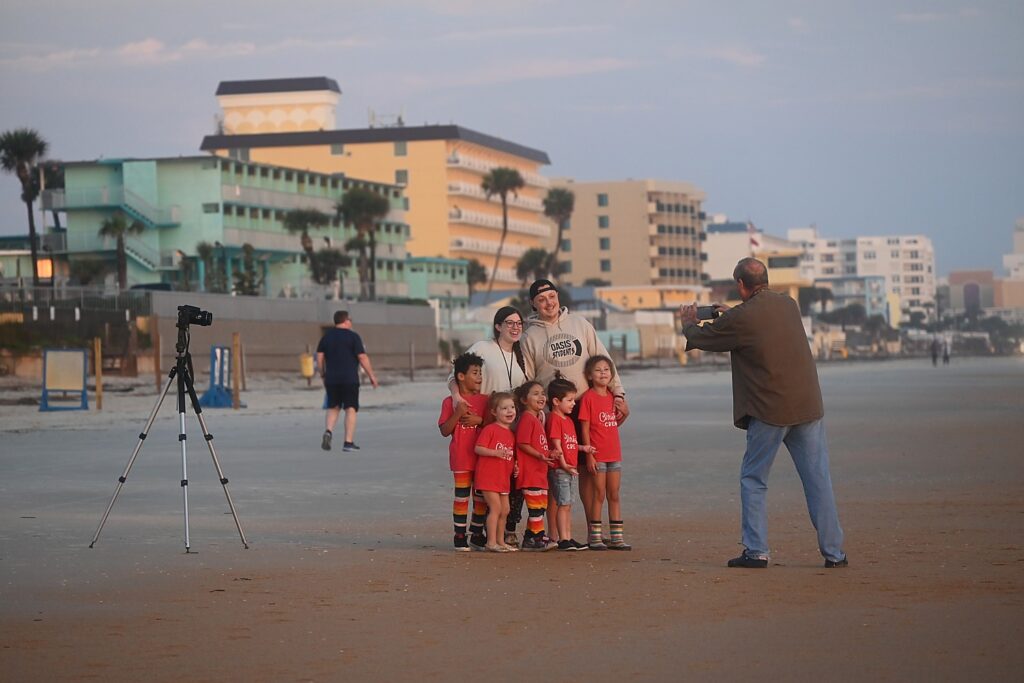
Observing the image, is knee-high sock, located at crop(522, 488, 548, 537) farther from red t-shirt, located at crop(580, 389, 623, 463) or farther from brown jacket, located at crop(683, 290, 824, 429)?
brown jacket, located at crop(683, 290, 824, 429)

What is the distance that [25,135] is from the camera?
8712 cm

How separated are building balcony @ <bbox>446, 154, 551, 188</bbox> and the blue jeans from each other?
134m

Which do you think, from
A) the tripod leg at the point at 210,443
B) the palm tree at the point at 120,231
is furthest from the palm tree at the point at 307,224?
the tripod leg at the point at 210,443

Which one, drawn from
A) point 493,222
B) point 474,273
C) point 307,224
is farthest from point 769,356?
point 493,222

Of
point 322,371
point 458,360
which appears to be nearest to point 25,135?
point 322,371

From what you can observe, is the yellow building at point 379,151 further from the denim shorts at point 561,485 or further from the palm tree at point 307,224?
the denim shorts at point 561,485

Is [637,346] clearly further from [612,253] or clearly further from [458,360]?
[458,360]

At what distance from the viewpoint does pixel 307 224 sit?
10681cm

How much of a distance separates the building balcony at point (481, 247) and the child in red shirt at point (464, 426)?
133 m

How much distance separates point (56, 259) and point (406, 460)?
261 ft

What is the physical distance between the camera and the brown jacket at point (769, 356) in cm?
1023

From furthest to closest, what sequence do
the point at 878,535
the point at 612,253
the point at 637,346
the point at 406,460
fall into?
the point at 612,253 → the point at 637,346 → the point at 406,460 → the point at 878,535

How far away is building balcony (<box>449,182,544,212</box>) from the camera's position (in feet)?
471

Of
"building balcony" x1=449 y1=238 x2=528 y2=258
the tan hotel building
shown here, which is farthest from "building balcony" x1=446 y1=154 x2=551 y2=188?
the tan hotel building
